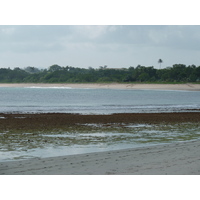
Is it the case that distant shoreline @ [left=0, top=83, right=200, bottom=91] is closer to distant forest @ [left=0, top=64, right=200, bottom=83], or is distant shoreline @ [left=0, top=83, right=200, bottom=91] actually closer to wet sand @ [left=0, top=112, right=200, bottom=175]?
distant forest @ [left=0, top=64, right=200, bottom=83]

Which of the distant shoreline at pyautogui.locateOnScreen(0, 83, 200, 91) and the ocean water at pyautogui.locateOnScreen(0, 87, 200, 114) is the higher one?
the distant shoreline at pyautogui.locateOnScreen(0, 83, 200, 91)

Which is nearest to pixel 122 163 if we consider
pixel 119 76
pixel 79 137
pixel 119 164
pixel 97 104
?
pixel 119 164

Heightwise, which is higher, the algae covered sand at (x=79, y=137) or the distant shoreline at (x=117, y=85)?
the distant shoreline at (x=117, y=85)

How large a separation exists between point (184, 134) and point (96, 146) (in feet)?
15.9

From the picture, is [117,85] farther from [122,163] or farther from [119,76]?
[122,163]

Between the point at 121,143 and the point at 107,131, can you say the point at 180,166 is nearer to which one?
the point at 121,143

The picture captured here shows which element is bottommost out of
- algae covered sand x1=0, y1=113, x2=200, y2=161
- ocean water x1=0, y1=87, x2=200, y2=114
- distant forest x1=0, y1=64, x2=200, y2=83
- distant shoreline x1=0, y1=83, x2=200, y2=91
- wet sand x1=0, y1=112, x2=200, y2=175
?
ocean water x1=0, y1=87, x2=200, y2=114

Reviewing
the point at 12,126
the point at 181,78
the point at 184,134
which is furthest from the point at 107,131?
the point at 181,78

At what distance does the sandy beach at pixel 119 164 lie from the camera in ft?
27.0

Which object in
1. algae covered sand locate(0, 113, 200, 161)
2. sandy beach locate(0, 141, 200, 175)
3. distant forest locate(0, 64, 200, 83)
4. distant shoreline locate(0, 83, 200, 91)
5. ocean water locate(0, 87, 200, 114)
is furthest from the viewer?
distant forest locate(0, 64, 200, 83)

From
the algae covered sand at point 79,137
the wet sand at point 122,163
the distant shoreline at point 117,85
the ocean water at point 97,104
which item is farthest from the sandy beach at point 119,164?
the distant shoreline at point 117,85

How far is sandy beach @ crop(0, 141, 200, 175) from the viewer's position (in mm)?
8242

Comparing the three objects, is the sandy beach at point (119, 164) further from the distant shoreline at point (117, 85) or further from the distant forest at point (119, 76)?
the distant forest at point (119, 76)

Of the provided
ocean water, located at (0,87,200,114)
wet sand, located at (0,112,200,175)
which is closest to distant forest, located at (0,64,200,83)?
ocean water, located at (0,87,200,114)
